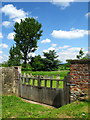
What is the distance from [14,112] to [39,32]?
118ft

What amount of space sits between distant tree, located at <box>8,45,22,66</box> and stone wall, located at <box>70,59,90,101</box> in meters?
30.3

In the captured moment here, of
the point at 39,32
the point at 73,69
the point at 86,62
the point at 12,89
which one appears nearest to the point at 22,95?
the point at 12,89

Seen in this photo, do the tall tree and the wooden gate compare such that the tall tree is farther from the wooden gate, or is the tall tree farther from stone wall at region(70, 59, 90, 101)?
stone wall at region(70, 59, 90, 101)

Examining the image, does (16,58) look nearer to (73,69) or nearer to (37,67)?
(37,67)

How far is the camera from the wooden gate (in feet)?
21.4

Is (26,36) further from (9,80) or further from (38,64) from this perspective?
(9,80)

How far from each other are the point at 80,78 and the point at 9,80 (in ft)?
15.4

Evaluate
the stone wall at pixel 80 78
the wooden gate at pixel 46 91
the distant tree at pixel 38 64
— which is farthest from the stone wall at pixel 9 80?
the distant tree at pixel 38 64

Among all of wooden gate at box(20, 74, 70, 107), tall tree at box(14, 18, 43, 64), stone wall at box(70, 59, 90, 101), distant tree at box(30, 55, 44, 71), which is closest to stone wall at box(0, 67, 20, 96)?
wooden gate at box(20, 74, 70, 107)

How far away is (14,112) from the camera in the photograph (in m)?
5.81

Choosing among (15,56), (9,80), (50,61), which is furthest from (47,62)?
(9,80)

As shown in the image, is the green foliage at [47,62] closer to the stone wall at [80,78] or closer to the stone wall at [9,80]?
the stone wall at [9,80]

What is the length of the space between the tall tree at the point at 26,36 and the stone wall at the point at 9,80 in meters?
29.2

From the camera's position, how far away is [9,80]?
9016 mm
